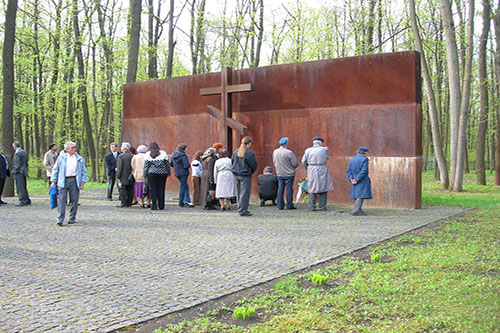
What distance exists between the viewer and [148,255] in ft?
23.6

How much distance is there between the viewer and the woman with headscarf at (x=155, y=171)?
12.8 m

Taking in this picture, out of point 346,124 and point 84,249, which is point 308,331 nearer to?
point 84,249

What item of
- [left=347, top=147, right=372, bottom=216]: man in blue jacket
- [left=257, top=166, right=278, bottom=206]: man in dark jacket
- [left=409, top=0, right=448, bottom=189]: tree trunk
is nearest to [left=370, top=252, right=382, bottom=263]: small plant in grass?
[left=347, top=147, right=372, bottom=216]: man in blue jacket

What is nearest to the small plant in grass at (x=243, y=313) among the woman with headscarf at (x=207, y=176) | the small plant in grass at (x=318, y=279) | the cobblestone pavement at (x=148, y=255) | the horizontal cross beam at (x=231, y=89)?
the cobblestone pavement at (x=148, y=255)

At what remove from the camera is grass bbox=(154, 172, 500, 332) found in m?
4.21

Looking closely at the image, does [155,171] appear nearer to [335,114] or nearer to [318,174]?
[318,174]

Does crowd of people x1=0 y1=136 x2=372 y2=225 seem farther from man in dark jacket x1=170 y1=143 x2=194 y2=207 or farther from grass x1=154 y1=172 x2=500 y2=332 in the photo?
grass x1=154 y1=172 x2=500 y2=332

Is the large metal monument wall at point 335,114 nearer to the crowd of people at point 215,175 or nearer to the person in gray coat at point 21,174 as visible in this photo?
the crowd of people at point 215,175

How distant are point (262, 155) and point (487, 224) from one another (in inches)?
273

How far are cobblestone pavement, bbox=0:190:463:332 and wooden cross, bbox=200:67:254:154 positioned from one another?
280 cm

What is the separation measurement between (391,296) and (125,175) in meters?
9.85

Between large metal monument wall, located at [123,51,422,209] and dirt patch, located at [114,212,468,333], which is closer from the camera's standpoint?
dirt patch, located at [114,212,468,333]

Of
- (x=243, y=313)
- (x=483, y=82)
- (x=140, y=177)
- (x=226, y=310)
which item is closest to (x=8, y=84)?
(x=140, y=177)

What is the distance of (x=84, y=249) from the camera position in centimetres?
765
